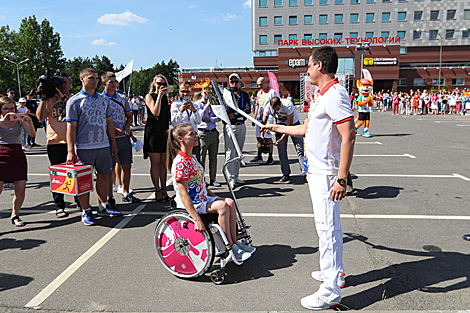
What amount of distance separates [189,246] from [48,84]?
3.60 meters

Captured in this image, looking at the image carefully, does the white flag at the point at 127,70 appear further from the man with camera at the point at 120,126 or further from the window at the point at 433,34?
the window at the point at 433,34

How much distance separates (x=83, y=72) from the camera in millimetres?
5238

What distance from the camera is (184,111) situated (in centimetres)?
686

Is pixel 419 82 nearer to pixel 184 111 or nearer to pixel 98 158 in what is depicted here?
pixel 184 111

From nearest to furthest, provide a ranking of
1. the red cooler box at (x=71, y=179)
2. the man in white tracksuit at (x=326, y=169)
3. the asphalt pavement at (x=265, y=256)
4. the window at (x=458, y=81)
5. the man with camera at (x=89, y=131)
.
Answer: the man in white tracksuit at (x=326, y=169) → the asphalt pavement at (x=265, y=256) → the red cooler box at (x=71, y=179) → the man with camera at (x=89, y=131) → the window at (x=458, y=81)

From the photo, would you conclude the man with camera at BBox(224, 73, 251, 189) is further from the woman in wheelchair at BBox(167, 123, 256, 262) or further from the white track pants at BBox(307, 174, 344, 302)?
the white track pants at BBox(307, 174, 344, 302)

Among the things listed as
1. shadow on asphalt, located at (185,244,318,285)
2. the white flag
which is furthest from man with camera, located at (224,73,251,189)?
the white flag

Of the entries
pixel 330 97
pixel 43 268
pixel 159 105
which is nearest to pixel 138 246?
pixel 43 268

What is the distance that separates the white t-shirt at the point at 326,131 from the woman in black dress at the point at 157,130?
3.57 meters

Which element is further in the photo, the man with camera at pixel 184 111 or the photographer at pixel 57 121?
the man with camera at pixel 184 111

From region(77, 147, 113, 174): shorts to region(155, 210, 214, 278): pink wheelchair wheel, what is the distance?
216cm

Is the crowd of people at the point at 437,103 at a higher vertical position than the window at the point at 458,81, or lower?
lower

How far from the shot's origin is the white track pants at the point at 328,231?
314cm

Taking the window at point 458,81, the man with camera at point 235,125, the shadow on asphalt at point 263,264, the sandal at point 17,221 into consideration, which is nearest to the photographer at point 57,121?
the sandal at point 17,221
